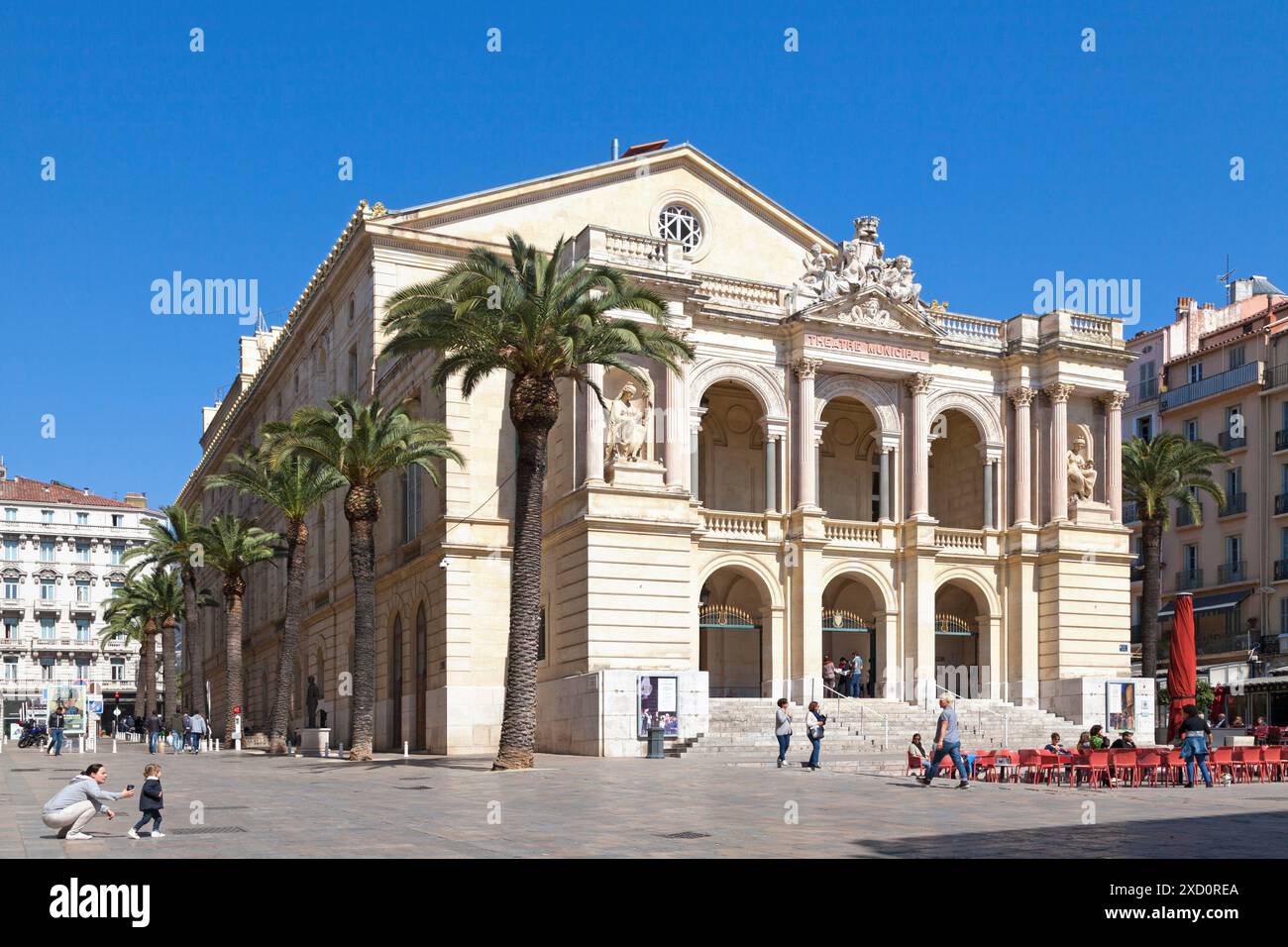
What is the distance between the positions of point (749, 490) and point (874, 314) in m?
7.65

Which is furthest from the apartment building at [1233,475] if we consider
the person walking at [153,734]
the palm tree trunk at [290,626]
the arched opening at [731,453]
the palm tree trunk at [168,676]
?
the palm tree trunk at [168,676]

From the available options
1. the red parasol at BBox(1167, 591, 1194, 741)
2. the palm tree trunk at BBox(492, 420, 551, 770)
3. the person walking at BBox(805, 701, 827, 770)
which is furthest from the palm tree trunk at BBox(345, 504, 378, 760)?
the red parasol at BBox(1167, 591, 1194, 741)

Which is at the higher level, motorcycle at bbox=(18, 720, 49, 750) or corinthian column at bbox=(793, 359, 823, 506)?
corinthian column at bbox=(793, 359, 823, 506)

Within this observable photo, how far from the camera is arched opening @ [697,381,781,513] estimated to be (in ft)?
165

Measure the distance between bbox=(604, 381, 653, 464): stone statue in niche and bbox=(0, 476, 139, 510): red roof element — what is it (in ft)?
297

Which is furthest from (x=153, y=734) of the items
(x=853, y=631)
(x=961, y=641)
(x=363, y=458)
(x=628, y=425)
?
(x=961, y=641)

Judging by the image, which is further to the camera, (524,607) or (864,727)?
(864,727)

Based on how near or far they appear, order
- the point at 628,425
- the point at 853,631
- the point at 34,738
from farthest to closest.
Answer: the point at 34,738
the point at 853,631
the point at 628,425

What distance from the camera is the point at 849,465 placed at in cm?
5272

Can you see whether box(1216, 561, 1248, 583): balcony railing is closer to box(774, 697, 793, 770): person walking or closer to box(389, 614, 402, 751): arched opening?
box(389, 614, 402, 751): arched opening

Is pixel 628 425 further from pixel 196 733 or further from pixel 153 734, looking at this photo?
pixel 153 734

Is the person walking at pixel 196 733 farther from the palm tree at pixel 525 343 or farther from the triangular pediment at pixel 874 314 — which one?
the triangular pediment at pixel 874 314
